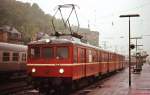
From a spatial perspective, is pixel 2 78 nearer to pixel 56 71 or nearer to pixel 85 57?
pixel 85 57

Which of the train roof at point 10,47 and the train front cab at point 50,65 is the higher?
the train roof at point 10,47

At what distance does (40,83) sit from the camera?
17.4 metres

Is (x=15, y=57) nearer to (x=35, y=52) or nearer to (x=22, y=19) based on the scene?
(x=35, y=52)

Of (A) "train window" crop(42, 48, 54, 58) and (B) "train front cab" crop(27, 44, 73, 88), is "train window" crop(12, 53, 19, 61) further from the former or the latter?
(A) "train window" crop(42, 48, 54, 58)

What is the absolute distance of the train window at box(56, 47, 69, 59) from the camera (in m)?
17.5

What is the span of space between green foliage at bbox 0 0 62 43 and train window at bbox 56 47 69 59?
4537cm

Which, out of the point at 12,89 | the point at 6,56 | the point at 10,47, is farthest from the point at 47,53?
the point at 10,47

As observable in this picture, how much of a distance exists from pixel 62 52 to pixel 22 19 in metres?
58.2

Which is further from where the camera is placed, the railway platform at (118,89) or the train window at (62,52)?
the railway platform at (118,89)

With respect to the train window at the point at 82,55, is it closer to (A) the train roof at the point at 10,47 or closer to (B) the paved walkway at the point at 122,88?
(B) the paved walkway at the point at 122,88

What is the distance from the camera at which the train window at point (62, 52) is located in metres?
17.5

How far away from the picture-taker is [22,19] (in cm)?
7456

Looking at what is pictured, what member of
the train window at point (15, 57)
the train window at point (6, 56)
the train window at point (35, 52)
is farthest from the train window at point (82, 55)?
the train window at point (15, 57)

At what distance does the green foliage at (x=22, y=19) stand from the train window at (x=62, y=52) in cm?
4537
